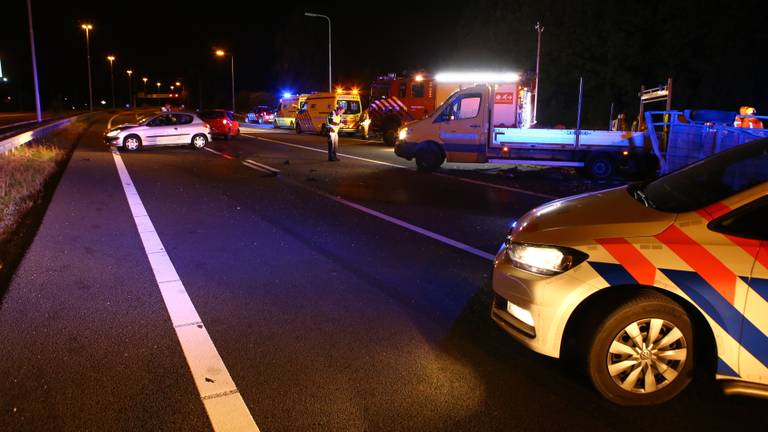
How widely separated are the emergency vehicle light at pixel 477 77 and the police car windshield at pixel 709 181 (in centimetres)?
1510

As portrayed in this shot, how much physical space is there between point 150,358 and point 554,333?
2.74 m

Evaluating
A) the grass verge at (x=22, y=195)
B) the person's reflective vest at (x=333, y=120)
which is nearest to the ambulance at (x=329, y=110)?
the person's reflective vest at (x=333, y=120)

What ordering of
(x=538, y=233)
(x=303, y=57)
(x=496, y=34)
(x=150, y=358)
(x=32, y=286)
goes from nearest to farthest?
1. (x=538, y=233)
2. (x=150, y=358)
3. (x=32, y=286)
4. (x=496, y=34)
5. (x=303, y=57)

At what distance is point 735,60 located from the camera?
34250 mm

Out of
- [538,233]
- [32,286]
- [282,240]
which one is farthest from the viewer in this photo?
[282,240]

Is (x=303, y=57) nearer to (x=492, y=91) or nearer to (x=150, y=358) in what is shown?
(x=492, y=91)

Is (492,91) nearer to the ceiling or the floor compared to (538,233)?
nearer to the ceiling

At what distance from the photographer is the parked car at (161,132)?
819 inches

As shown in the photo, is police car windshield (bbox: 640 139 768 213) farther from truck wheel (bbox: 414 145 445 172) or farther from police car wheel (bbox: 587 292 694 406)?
truck wheel (bbox: 414 145 445 172)

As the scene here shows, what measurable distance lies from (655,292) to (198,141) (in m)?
20.6

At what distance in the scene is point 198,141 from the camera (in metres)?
22.3

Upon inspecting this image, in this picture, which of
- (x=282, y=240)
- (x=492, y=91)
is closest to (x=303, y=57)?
(x=492, y=91)

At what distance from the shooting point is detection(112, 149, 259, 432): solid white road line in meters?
3.58

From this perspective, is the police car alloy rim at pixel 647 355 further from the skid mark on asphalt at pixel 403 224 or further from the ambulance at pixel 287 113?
the ambulance at pixel 287 113
